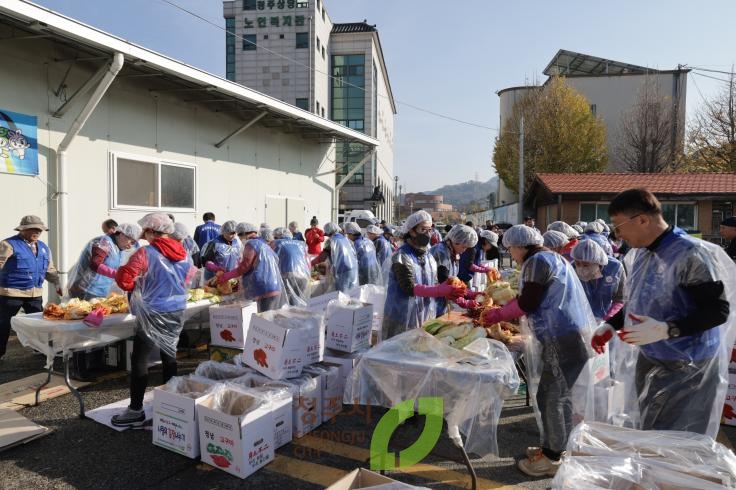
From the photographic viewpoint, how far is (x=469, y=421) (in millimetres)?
2951

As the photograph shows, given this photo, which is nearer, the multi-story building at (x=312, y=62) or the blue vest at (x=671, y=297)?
the blue vest at (x=671, y=297)

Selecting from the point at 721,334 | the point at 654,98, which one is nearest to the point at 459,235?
the point at 721,334

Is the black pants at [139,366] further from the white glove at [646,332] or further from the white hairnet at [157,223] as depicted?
the white glove at [646,332]

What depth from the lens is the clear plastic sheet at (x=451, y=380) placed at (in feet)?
9.46

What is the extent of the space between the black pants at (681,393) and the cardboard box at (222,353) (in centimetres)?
412

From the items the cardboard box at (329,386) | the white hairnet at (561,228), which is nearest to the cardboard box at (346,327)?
the cardboard box at (329,386)

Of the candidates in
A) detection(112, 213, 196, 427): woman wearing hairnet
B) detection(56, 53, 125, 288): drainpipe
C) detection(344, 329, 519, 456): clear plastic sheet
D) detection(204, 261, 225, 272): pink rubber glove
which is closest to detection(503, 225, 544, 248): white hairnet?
detection(344, 329, 519, 456): clear plastic sheet

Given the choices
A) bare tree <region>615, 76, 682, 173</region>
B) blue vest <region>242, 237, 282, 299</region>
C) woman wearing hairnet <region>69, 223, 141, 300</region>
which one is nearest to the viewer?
woman wearing hairnet <region>69, 223, 141, 300</region>

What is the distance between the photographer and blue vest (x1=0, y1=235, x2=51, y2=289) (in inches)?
211

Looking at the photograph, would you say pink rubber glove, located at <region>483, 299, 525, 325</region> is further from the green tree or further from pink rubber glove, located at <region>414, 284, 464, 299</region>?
the green tree

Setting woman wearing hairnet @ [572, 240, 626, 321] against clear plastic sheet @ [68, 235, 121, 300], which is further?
clear plastic sheet @ [68, 235, 121, 300]

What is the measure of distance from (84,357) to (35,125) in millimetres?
4185

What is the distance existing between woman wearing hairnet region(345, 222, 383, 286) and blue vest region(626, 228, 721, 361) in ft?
20.6

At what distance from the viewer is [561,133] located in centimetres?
2936
